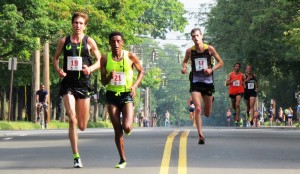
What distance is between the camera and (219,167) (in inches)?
588

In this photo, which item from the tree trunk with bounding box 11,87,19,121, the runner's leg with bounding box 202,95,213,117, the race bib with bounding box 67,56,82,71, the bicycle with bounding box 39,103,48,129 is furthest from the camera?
the tree trunk with bounding box 11,87,19,121

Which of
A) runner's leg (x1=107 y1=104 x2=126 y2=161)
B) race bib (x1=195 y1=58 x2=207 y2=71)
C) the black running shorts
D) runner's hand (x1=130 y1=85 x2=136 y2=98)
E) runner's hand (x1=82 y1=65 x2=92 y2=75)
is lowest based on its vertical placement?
runner's leg (x1=107 y1=104 x2=126 y2=161)

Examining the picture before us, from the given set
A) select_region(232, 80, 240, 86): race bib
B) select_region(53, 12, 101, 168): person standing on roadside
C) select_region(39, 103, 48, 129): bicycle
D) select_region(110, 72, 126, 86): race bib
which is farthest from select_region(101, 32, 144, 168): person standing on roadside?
select_region(39, 103, 48, 129): bicycle

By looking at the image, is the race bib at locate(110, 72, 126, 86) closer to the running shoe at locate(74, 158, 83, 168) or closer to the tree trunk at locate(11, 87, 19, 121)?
the running shoe at locate(74, 158, 83, 168)

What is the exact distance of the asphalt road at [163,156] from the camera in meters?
14.6

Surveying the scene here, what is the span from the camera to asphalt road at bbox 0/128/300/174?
1462 cm

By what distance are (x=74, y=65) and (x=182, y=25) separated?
308 feet

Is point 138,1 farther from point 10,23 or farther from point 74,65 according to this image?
point 74,65

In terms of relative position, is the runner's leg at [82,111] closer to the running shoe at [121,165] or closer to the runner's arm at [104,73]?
the runner's arm at [104,73]

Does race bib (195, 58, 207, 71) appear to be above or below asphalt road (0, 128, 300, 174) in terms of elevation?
above

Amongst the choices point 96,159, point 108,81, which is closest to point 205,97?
point 96,159

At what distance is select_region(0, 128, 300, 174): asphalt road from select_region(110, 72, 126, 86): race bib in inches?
45.7

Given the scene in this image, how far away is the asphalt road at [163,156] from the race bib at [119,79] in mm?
1161

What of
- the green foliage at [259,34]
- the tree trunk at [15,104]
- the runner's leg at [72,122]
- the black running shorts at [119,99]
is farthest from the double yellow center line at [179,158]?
the tree trunk at [15,104]
